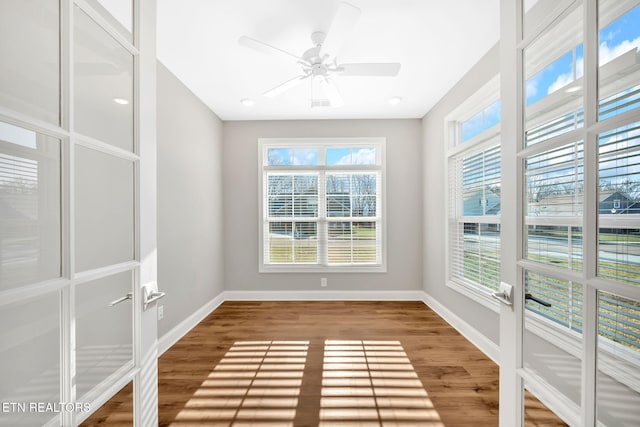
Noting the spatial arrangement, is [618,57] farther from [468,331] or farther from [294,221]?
[294,221]

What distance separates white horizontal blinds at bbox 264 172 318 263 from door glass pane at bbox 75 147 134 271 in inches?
123

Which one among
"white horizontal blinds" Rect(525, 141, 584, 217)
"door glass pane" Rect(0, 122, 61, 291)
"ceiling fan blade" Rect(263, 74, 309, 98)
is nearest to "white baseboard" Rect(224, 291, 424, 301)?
"ceiling fan blade" Rect(263, 74, 309, 98)

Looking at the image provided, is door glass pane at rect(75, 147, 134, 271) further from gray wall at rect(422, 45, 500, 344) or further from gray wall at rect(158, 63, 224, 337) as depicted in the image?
gray wall at rect(422, 45, 500, 344)

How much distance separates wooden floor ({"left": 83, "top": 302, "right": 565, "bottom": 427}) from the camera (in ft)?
5.66

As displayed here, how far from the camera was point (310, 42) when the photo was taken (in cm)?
229

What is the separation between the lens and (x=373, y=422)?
1702 millimetres

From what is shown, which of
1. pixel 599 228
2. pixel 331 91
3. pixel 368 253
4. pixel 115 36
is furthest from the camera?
pixel 368 253

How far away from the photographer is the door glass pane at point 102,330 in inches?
31.6

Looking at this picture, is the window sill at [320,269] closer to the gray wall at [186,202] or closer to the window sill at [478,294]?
the gray wall at [186,202]

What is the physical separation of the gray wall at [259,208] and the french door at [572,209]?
9.69 ft

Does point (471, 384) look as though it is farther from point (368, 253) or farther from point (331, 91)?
point (331, 91)

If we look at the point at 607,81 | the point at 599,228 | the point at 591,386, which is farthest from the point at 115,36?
the point at 591,386

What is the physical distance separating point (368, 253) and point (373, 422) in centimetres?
252

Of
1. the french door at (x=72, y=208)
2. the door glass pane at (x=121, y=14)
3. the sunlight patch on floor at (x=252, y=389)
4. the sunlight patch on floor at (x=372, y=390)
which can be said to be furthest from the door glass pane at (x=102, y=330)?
the sunlight patch on floor at (x=372, y=390)
